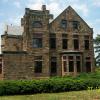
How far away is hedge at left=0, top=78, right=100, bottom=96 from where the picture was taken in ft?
97.5

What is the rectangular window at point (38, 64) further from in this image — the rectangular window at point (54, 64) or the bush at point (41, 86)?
the bush at point (41, 86)

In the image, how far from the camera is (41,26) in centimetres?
4850

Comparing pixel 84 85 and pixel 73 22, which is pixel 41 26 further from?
pixel 84 85

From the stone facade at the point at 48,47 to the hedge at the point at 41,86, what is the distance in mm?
14093

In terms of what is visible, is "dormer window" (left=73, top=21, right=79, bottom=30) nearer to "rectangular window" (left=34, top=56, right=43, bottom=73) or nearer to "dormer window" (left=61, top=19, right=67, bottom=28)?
"dormer window" (left=61, top=19, right=67, bottom=28)

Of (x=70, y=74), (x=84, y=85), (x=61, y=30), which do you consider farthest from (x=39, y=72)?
(x=84, y=85)

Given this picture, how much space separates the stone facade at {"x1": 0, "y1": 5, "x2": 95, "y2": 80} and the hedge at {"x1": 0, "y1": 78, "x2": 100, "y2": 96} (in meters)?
14.1

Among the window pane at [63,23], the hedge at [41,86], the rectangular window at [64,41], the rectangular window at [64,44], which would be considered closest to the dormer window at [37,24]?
the window pane at [63,23]

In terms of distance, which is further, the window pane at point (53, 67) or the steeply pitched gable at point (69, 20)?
the steeply pitched gable at point (69, 20)

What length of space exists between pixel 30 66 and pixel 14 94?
55.9 ft

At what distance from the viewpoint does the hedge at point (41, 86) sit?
29.7 m

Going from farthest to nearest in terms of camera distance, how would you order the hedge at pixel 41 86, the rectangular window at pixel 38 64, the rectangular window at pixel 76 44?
the rectangular window at pixel 76 44, the rectangular window at pixel 38 64, the hedge at pixel 41 86

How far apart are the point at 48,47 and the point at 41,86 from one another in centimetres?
1808

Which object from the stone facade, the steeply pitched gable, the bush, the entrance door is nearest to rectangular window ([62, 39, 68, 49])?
the stone facade
